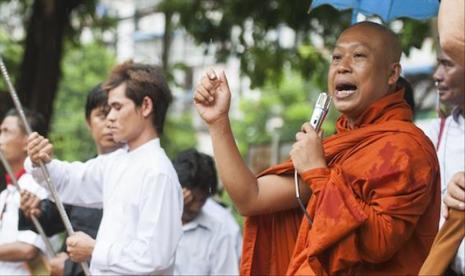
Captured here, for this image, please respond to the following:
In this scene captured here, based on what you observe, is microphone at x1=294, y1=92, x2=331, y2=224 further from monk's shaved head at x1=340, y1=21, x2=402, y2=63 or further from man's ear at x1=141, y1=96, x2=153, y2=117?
man's ear at x1=141, y1=96, x2=153, y2=117

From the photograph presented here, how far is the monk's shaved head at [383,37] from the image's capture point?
3.78 metres

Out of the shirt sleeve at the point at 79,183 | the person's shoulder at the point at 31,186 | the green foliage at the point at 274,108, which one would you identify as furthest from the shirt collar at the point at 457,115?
the green foliage at the point at 274,108

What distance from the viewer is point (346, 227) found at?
129 inches

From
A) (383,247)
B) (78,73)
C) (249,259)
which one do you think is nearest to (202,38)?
(249,259)

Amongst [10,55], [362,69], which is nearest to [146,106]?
[362,69]

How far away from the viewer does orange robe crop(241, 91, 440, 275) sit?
3.32 meters

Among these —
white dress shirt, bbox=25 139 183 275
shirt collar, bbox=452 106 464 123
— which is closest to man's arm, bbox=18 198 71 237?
white dress shirt, bbox=25 139 183 275

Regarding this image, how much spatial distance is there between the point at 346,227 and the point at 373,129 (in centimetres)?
48

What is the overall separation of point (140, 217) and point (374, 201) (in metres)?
1.38

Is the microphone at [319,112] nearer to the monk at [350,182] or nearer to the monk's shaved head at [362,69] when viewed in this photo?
the monk at [350,182]

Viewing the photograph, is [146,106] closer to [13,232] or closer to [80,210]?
[80,210]

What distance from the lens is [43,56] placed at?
29.3ft

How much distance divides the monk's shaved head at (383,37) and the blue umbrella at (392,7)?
21.1 inches

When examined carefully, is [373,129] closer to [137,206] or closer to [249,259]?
[249,259]
